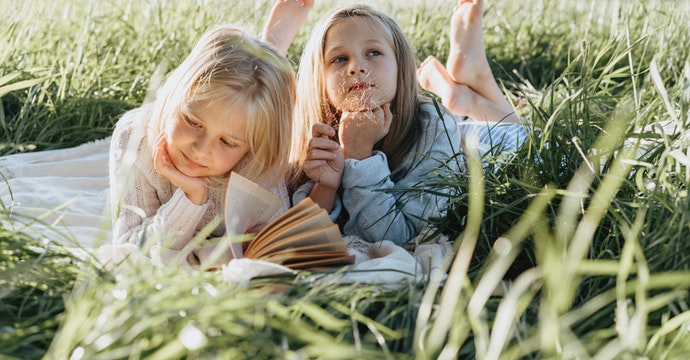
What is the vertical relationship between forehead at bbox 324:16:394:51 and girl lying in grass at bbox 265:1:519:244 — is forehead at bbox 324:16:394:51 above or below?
above

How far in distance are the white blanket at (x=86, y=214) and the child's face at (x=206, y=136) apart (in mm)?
230

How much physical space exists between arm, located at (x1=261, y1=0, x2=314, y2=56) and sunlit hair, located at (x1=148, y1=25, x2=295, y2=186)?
999 millimetres

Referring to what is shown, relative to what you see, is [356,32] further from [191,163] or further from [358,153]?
[191,163]

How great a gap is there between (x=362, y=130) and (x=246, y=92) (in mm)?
442

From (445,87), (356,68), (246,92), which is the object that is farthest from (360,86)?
(445,87)

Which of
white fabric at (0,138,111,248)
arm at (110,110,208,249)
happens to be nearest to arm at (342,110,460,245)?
arm at (110,110,208,249)

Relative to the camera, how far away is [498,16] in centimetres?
511

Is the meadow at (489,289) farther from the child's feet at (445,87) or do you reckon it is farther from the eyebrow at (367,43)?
the child's feet at (445,87)

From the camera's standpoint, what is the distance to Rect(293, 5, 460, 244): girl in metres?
2.42

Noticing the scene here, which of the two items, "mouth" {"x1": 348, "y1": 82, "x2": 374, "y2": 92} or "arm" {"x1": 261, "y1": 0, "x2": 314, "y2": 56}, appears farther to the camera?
"arm" {"x1": 261, "y1": 0, "x2": 314, "y2": 56}

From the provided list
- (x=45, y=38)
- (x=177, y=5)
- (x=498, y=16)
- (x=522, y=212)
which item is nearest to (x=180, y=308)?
(x=522, y=212)

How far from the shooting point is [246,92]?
221 cm

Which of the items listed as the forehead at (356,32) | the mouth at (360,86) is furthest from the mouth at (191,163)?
the forehead at (356,32)

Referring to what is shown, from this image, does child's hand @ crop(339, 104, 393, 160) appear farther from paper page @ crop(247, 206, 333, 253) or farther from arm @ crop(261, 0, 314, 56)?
arm @ crop(261, 0, 314, 56)
